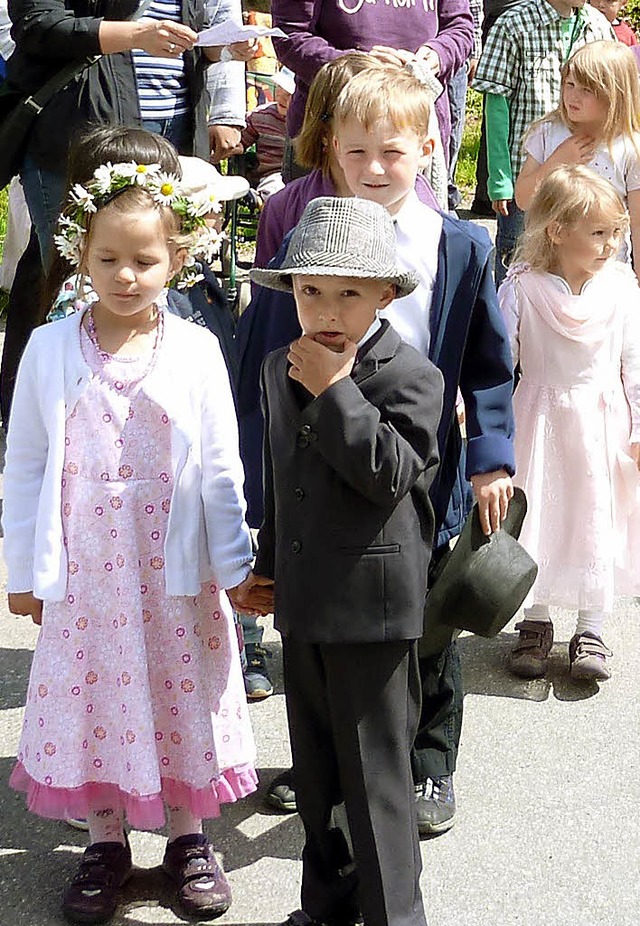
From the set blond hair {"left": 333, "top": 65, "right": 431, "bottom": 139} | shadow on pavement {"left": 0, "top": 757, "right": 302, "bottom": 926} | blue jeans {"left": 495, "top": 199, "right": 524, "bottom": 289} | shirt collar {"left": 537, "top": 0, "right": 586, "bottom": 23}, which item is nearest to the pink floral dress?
shadow on pavement {"left": 0, "top": 757, "right": 302, "bottom": 926}

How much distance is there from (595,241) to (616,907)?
193cm

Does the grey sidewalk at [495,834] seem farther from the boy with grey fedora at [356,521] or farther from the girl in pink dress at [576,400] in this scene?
the boy with grey fedora at [356,521]

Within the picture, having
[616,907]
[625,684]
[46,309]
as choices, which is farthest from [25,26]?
[616,907]

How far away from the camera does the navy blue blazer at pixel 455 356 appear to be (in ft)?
9.54

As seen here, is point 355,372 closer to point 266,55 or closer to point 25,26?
point 25,26

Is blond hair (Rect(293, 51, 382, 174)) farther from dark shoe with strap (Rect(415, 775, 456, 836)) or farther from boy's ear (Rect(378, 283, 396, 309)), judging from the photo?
dark shoe with strap (Rect(415, 775, 456, 836))

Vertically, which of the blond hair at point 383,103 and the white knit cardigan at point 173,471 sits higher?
the blond hair at point 383,103

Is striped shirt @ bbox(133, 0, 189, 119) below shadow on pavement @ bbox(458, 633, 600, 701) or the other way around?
the other way around

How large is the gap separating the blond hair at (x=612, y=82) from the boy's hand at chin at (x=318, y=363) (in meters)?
2.75

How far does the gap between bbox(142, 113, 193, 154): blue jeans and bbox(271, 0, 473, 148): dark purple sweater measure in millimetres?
392

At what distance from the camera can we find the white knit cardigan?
106 inches

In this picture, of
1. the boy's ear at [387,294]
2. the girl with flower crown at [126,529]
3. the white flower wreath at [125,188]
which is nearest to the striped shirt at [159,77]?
the white flower wreath at [125,188]

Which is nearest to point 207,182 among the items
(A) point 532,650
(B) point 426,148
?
(B) point 426,148

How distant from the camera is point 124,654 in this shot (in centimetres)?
277
